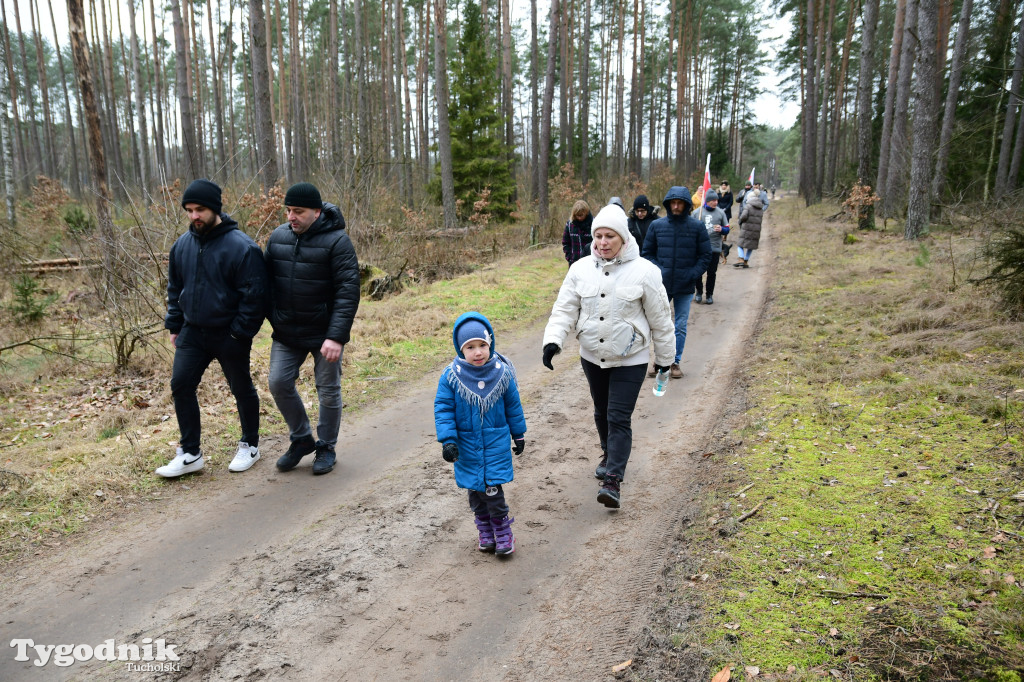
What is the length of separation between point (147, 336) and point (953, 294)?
1110 cm

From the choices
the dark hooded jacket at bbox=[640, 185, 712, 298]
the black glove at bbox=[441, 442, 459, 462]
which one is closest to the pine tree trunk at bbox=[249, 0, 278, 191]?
the dark hooded jacket at bbox=[640, 185, 712, 298]

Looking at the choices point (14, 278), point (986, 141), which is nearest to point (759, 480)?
point (14, 278)

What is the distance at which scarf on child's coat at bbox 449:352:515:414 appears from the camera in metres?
3.86

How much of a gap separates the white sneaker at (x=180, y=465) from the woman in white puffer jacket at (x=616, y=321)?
127 inches

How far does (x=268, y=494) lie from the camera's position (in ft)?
16.3

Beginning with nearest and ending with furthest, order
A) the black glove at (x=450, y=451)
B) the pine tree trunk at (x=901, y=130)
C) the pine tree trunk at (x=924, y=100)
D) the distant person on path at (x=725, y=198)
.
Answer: the black glove at (x=450, y=451)
the pine tree trunk at (x=924, y=100)
the distant person on path at (x=725, y=198)
the pine tree trunk at (x=901, y=130)

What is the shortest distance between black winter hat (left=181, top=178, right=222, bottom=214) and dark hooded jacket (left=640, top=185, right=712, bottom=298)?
16.8ft

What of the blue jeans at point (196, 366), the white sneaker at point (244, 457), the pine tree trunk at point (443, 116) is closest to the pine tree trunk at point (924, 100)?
the pine tree trunk at point (443, 116)

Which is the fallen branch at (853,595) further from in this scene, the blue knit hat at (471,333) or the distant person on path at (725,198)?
the distant person on path at (725,198)

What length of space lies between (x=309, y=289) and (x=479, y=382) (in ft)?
6.49

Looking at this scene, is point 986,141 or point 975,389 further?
point 986,141

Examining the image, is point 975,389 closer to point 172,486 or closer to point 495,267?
Result: point 172,486

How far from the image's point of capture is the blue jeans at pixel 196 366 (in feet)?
16.5

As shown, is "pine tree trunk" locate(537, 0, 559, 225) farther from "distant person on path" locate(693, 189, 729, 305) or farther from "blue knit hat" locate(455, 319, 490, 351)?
"blue knit hat" locate(455, 319, 490, 351)
